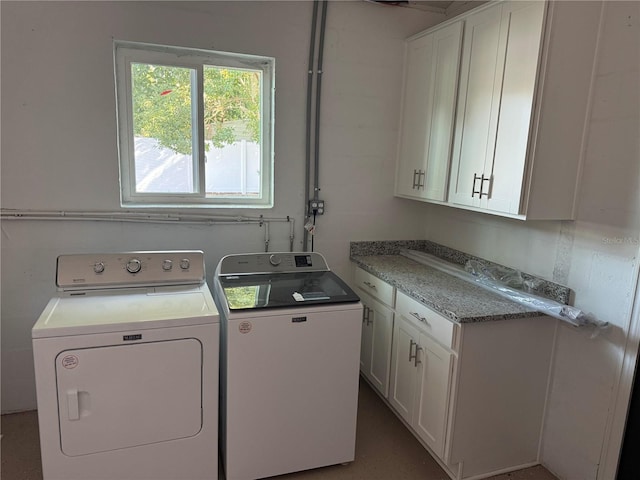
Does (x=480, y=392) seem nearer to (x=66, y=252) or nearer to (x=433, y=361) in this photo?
(x=433, y=361)

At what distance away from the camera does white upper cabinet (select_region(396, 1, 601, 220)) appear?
6.48ft

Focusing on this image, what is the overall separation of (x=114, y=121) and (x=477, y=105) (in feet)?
6.61

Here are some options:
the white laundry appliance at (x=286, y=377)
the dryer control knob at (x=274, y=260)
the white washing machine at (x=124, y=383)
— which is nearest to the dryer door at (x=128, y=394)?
the white washing machine at (x=124, y=383)

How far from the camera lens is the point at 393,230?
129 inches

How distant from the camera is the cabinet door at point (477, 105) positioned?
2240 mm

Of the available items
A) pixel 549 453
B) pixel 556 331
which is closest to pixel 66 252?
pixel 556 331

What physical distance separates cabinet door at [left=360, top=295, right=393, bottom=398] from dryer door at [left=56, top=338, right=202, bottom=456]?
3.85ft

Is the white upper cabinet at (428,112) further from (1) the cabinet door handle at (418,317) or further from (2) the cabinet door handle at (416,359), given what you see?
(2) the cabinet door handle at (416,359)

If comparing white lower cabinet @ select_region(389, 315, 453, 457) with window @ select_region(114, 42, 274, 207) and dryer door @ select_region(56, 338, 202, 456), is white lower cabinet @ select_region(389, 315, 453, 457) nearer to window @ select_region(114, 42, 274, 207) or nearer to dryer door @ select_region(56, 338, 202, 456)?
dryer door @ select_region(56, 338, 202, 456)

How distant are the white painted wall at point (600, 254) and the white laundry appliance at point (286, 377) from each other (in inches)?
40.2

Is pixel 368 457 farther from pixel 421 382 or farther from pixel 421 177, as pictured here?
pixel 421 177

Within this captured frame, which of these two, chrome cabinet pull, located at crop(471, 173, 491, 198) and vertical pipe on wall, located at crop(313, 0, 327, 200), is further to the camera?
vertical pipe on wall, located at crop(313, 0, 327, 200)

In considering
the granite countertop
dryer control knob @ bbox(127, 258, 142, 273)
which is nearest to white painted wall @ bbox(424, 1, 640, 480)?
the granite countertop

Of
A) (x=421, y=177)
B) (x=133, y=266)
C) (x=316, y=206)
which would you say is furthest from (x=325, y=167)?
(x=133, y=266)
